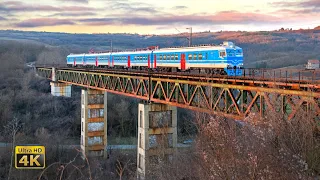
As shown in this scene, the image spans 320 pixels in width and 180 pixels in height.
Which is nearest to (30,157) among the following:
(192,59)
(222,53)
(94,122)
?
Result: (222,53)

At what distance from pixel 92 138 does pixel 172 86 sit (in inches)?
777

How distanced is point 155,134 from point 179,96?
4.18 meters

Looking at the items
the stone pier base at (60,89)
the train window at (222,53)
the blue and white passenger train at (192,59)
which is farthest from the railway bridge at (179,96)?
the stone pier base at (60,89)

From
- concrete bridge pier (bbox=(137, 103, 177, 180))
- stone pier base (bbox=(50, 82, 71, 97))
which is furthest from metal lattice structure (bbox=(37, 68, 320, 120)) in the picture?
stone pier base (bbox=(50, 82, 71, 97))

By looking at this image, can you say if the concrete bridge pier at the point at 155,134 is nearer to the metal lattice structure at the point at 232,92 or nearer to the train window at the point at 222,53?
the metal lattice structure at the point at 232,92

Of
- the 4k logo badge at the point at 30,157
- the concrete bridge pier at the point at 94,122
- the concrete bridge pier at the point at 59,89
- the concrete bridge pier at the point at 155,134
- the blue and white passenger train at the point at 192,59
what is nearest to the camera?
the 4k logo badge at the point at 30,157

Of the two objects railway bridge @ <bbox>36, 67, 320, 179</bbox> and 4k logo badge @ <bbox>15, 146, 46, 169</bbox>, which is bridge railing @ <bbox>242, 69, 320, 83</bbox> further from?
4k logo badge @ <bbox>15, 146, 46, 169</bbox>

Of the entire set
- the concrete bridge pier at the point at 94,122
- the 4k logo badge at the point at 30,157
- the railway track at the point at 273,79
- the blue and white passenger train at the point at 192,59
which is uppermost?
the blue and white passenger train at the point at 192,59

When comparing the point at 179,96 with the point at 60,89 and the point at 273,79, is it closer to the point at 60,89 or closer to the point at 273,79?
the point at 273,79

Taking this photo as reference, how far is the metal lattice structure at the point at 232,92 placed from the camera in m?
18.1

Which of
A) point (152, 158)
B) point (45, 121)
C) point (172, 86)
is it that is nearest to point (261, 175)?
point (172, 86)

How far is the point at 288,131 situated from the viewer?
15148mm

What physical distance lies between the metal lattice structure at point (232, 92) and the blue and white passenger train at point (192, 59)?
4.21m

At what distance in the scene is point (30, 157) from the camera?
934cm
